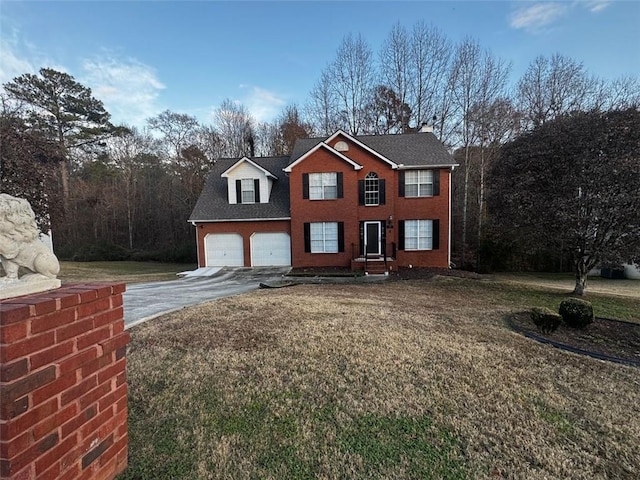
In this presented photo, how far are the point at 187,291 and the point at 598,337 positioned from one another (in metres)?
10.3

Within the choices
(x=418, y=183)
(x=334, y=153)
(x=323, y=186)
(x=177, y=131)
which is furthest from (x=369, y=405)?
(x=177, y=131)

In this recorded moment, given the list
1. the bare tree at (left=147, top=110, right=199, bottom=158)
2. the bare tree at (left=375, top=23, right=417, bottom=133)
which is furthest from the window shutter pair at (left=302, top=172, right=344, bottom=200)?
the bare tree at (left=147, top=110, right=199, bottom=158)

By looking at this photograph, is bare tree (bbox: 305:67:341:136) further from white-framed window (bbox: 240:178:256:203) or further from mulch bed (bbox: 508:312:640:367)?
mulch bed (bbox: 508:312:640:367)

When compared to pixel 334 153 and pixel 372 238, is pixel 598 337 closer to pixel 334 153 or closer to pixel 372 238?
pixel 372 238

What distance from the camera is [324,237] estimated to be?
16203mm

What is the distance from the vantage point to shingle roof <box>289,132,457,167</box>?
15.9 metres

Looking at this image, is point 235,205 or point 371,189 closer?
point 371,189

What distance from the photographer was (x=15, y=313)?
4.72ft

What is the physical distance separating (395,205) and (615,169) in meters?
8.30

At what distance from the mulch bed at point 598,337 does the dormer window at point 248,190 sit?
1335 centimetres

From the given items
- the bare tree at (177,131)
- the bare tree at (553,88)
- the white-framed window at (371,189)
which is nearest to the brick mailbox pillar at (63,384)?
the white-framed window at (371,189)

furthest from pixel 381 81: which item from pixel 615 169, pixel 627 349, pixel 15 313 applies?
pixel 15 313

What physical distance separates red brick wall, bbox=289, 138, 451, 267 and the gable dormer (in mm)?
1918

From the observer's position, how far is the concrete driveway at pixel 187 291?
724 centimetres
